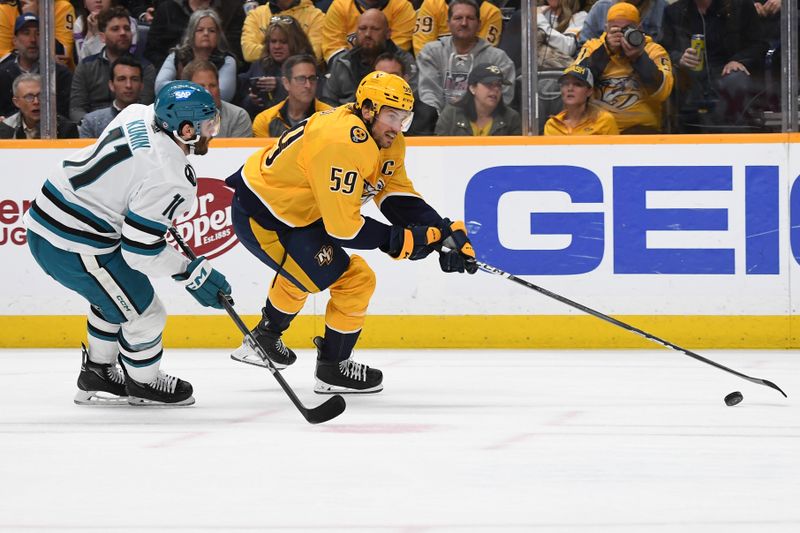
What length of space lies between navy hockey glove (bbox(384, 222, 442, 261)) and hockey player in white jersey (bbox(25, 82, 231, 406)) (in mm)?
644

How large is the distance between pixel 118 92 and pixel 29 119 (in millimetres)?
488

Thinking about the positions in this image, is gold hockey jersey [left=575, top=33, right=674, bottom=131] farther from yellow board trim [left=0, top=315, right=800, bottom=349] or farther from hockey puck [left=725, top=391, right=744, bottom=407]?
hockey puck [left=725, top=391, right=744, bottom=407]

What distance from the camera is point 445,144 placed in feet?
21.1

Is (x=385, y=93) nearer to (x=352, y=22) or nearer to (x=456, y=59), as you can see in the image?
(x=456, y=59)

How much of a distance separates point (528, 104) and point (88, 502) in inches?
156

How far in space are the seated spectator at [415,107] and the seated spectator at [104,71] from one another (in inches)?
48.1

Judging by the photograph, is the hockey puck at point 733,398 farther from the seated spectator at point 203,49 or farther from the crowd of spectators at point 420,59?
the seated spectator at point 203,49

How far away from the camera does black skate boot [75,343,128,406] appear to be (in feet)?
15.1

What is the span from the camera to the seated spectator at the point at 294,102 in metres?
6.49

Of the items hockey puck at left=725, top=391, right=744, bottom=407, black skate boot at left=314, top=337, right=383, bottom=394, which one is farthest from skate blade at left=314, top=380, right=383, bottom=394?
hockey puck at left=725, top=391, right=744, bottom=407

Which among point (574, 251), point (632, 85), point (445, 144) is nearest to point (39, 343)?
point (445, 144)

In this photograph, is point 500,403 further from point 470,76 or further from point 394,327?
point 470,76

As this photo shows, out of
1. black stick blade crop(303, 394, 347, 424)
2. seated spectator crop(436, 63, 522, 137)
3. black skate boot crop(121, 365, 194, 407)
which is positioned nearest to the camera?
black stick blade crop(303, 394, 347, 424)

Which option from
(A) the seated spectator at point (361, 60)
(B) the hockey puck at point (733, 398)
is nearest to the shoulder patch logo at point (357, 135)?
(B) the hockey puck at point (733, 398)
